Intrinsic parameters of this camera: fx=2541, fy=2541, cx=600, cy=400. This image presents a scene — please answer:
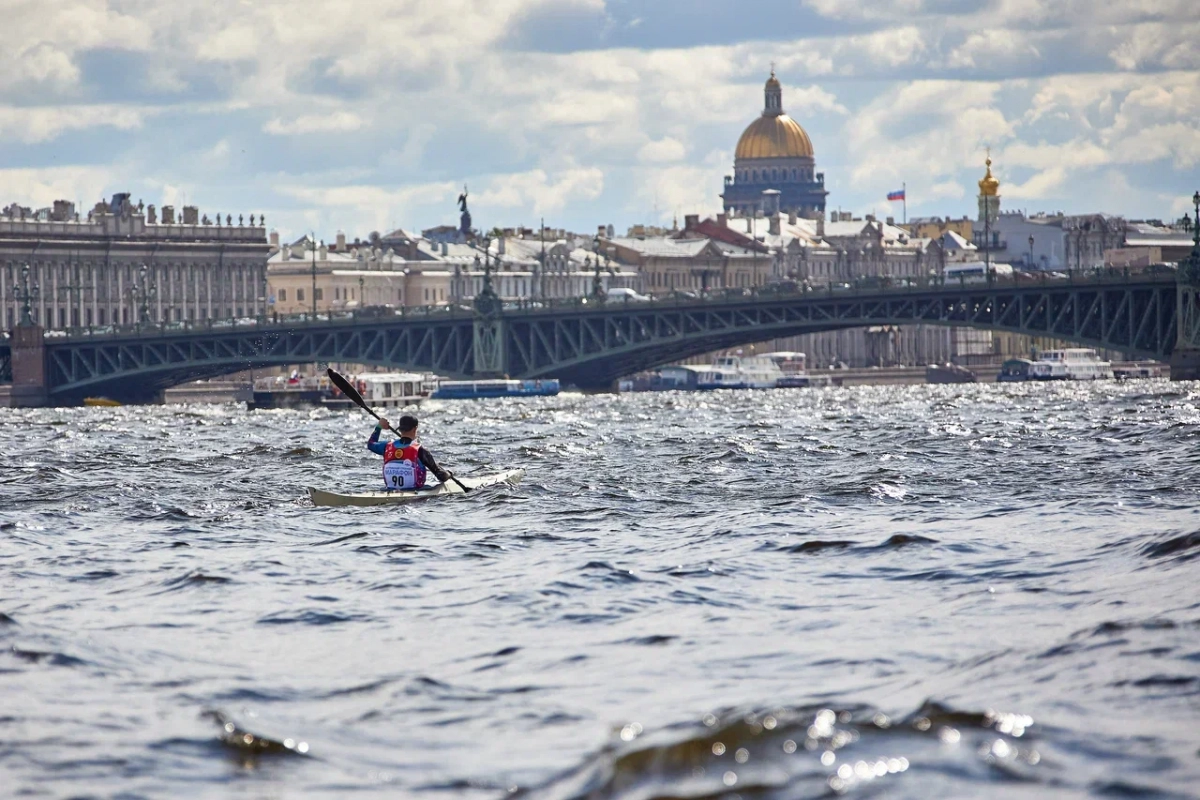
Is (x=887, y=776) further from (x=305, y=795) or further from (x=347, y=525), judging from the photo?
(x=347, y=525)

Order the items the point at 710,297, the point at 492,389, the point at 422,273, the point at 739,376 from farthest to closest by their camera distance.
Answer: the point at 422,273 → the point at 739,376 → the point at 492,389 → the point at 710,297

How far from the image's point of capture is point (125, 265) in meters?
151

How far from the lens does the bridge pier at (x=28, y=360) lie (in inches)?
4368

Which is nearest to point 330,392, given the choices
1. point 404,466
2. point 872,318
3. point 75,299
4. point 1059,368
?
point 872,318

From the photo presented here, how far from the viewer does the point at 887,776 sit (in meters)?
13.0

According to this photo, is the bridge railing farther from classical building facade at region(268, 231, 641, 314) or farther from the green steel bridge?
classical building facade at region(268, 231, 641, 314)

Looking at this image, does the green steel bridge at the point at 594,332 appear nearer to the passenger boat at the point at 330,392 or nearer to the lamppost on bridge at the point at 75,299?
the passenger boat at the point at 330,392

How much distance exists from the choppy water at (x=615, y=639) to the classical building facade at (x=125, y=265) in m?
109

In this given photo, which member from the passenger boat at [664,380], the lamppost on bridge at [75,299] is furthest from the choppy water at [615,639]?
the lamppost on bridge at [75,299]

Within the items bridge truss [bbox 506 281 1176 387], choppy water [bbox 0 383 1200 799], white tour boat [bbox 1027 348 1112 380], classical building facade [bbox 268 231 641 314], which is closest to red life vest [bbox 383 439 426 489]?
choppy water [bbox 0 383 1200 799]

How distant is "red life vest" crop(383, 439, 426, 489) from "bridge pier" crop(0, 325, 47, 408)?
80.7m

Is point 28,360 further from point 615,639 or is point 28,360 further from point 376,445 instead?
point 615,639

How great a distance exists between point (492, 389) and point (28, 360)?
2118cm

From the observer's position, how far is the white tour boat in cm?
14450
